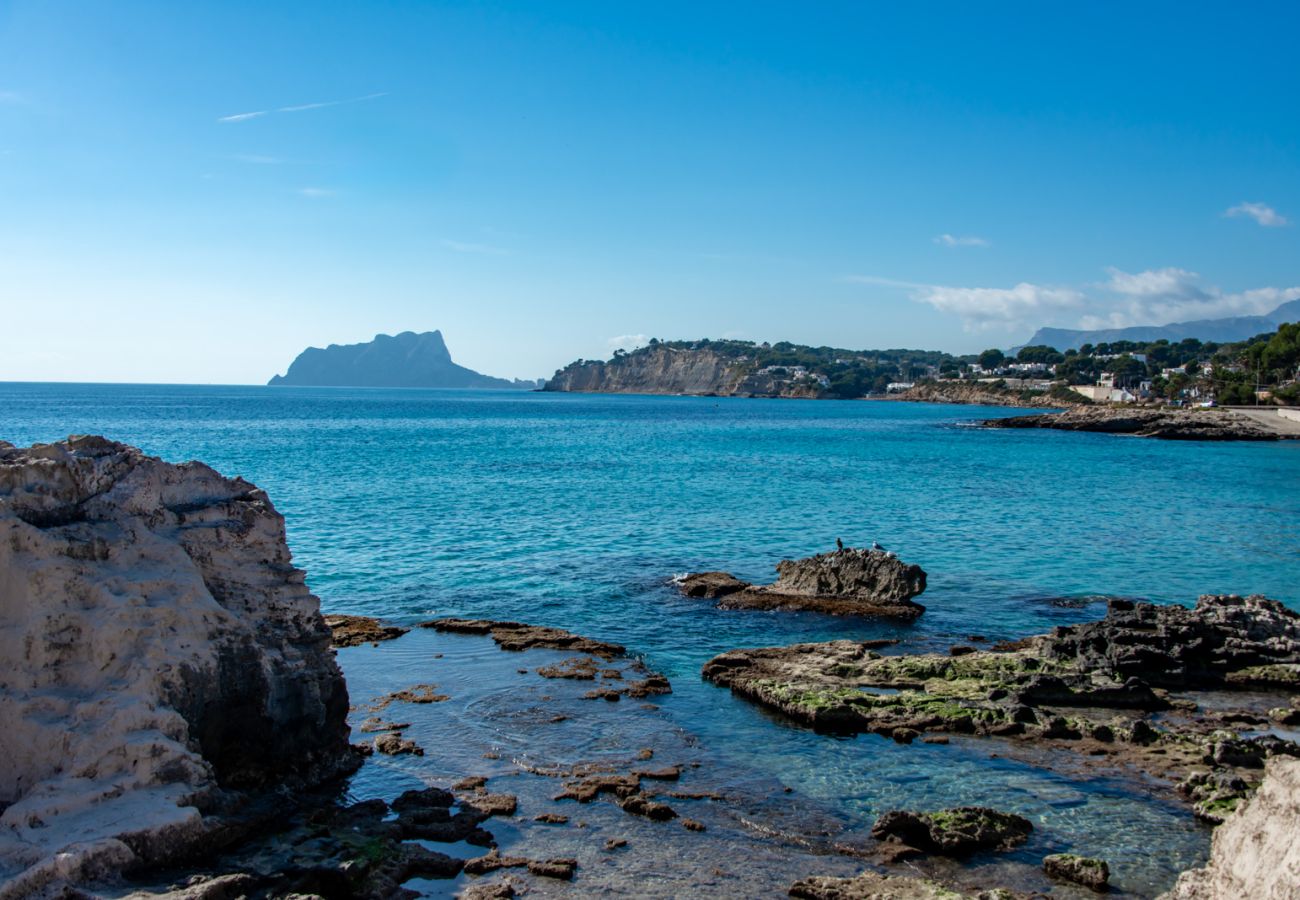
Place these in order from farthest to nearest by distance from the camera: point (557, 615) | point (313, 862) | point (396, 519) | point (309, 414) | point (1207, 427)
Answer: point (309, 414) < point (1207, 427) < point (396, 519) < point (557, 615) < point (313, 862)

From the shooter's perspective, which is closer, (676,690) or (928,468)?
(676,690)

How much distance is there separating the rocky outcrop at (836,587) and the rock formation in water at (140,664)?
13.0 metres

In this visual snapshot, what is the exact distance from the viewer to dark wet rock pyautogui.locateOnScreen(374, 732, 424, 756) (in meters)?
15.0

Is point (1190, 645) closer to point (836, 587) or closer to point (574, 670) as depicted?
point (836, 587)

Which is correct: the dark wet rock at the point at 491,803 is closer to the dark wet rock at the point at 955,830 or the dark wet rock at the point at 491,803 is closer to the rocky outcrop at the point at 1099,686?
the dark wet rock at the point at 955,830

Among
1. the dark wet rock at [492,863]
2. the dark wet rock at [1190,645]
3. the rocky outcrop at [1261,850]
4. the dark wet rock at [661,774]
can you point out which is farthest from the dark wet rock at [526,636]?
the rocky outcrop at [1261,850]

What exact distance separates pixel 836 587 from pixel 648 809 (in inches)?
544

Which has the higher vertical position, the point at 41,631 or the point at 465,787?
the point at 41,631

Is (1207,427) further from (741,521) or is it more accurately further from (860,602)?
(860,602)

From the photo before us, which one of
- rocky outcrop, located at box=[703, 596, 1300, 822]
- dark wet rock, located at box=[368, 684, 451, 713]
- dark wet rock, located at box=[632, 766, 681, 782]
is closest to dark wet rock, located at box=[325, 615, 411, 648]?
dark wet rock, located at box=[368, 684, 451, 713]

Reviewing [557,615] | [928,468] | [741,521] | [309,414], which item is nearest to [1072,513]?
[741,521]

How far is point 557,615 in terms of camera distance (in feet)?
78.9

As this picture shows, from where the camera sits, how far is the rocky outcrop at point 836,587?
2477 cm

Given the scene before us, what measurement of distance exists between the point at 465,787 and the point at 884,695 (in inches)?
322
